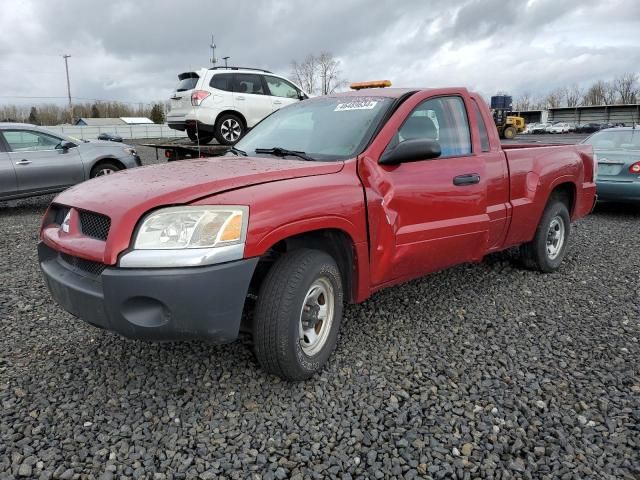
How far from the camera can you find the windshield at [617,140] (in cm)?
847

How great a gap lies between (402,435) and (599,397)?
1201mm

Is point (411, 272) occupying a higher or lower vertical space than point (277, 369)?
higher

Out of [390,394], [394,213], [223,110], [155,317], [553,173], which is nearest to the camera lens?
[155,317]

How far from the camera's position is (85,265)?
8.70 feet

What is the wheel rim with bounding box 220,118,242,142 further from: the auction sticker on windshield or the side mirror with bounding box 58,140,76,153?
the auction sticker on windshield

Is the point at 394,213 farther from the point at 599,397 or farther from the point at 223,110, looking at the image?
the point at 223,110

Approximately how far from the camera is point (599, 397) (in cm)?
281

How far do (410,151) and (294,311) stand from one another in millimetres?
1285

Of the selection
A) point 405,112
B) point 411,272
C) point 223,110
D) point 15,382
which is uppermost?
point 223,110

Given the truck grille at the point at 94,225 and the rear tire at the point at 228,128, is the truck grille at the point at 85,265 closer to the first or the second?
the truck grille at the point at 94,225

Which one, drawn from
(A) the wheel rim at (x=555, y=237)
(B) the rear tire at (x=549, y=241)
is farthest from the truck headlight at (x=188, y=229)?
(A) the wheel rim at (x=555, y=237)

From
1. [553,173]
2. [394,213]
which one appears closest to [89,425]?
[394,213]

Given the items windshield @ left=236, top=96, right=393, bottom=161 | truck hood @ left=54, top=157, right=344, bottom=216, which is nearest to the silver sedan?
windshield @ left=236, top=96, right=393, bottom=161

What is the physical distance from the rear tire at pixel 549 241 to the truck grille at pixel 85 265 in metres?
4.02
